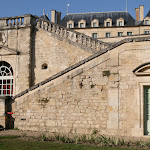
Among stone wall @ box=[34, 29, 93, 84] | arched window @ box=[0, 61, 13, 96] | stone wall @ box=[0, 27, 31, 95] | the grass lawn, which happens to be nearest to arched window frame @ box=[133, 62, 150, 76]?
the grass lawn

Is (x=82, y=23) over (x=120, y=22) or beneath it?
over

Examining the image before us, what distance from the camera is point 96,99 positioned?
9.06 meters

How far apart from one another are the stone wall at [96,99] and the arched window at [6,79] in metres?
5.11

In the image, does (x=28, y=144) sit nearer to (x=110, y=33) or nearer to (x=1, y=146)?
(x=1, y=146)

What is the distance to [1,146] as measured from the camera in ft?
21.5

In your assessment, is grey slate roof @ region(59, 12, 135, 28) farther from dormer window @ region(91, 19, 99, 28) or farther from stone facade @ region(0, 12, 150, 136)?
stone facade @ region(0, 12, 150, 136)

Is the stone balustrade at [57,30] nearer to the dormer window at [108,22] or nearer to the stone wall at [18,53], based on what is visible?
the stone wall at [18,53]

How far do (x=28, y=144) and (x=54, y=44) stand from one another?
775cm

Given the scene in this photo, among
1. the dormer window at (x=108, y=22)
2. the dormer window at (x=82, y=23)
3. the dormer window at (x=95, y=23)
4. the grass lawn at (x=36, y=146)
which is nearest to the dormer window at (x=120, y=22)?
the dormer window at (x=108, y=22)

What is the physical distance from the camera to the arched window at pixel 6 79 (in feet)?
47.3

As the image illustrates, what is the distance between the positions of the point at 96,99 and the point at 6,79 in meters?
7.39

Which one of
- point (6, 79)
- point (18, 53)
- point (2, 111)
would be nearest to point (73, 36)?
point (18, 53)

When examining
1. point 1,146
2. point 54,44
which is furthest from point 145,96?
point 54,44

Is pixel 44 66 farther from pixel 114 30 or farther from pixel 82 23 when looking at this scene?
pixel 114 30
